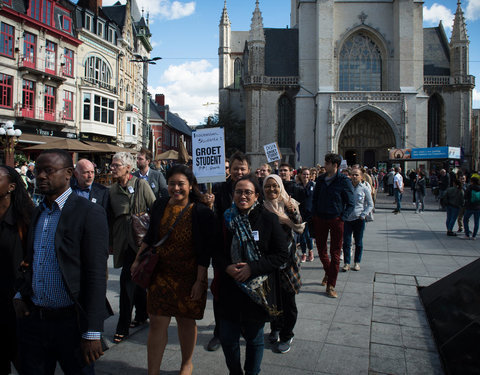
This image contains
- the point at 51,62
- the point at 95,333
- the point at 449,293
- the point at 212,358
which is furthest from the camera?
the point at 51,62

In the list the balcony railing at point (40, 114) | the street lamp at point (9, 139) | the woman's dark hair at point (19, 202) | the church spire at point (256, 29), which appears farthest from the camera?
the church spire at point (256, 29)

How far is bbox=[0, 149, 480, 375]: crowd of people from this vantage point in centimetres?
227

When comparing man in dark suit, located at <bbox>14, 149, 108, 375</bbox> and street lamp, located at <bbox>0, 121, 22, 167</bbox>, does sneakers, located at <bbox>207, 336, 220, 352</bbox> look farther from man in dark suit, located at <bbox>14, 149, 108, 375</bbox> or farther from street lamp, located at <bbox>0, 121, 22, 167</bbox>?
street lamp, located at <bbox>0, 121, 22, 167</bbox>

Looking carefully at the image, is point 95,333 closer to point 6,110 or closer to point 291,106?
point 6,110

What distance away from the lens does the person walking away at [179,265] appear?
118 inches

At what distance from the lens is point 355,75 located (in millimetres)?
37031

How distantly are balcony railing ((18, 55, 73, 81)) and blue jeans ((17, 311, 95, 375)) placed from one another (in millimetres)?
25306

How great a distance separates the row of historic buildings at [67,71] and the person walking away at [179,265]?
22.3 m

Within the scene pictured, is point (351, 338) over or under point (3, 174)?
under

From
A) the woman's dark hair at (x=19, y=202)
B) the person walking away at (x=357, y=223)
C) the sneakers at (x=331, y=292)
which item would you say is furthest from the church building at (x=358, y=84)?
the woman's dark hair at (x=19, y=202)

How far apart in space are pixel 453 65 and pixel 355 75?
10161mm

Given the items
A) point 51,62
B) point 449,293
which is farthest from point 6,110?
point 449,293

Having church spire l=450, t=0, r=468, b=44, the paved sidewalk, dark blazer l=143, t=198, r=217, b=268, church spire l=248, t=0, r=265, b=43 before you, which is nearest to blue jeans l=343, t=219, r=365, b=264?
the paved sidewalk

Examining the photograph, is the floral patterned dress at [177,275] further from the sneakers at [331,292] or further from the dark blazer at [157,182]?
the sneakers at [331,292]
